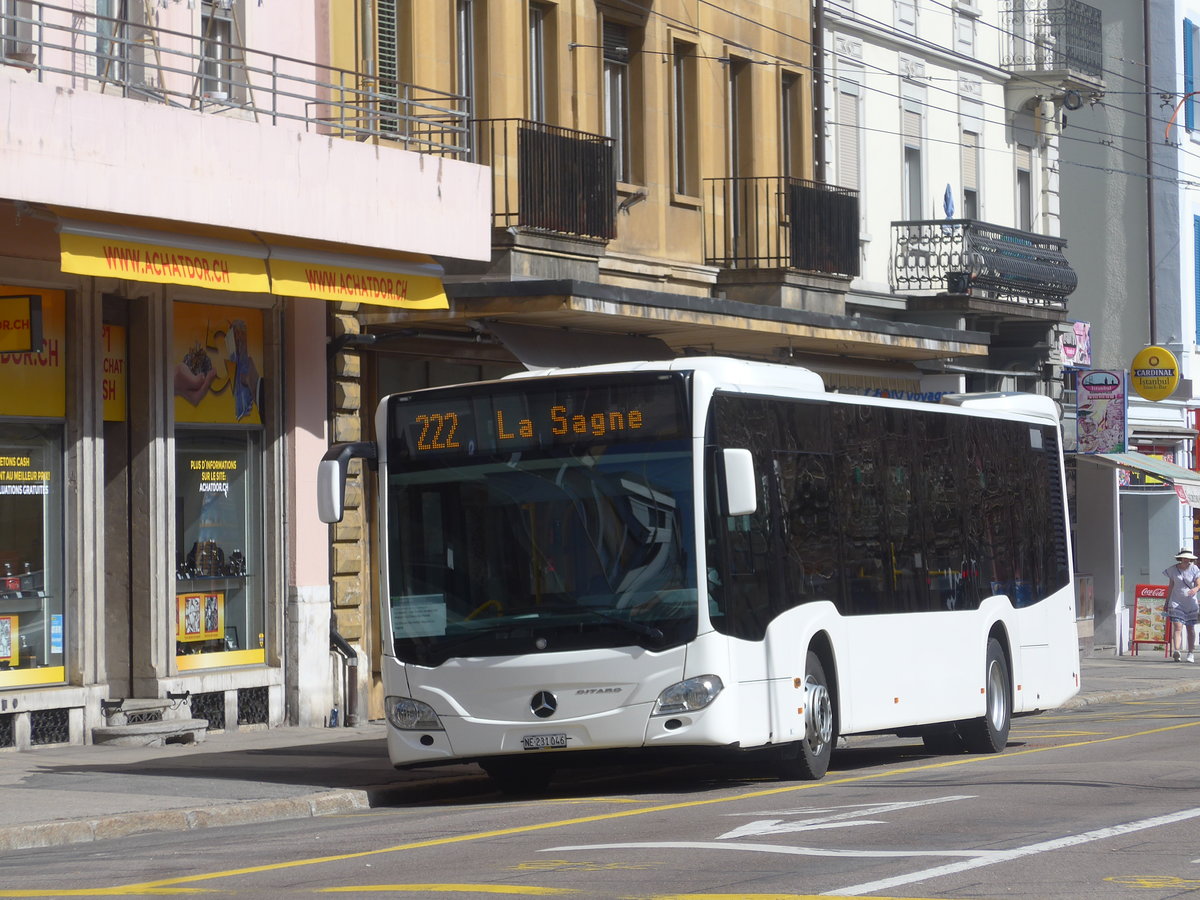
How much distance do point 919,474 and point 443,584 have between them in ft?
15.5

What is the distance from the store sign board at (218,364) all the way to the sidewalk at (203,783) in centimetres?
300

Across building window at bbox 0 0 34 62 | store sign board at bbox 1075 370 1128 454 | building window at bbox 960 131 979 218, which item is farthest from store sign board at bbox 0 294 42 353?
store sign board at bbox 1075 370 1128 454

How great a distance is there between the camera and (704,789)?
1508 centimetres

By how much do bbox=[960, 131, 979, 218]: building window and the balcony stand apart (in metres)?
1.89

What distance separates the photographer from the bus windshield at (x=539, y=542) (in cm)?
1423

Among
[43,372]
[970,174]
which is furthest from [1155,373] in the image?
[43,372]

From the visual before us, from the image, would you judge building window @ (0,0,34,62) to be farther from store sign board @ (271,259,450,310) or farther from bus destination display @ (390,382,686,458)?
bus destination display @ (390,382,686,458)

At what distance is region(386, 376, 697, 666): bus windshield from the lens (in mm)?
14227

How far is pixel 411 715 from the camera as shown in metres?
14.7

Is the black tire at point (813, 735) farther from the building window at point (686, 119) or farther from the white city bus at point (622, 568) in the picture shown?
the building window at point (686, 119)

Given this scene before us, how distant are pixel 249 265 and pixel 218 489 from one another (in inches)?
101

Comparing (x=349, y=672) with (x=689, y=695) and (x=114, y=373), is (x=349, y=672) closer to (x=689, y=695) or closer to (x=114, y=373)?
(x=114, y=373)

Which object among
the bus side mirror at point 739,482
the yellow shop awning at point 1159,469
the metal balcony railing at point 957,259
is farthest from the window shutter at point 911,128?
the bus side mirror at point 739,482

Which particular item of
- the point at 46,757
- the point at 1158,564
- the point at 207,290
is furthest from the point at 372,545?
the point at 1158,564
